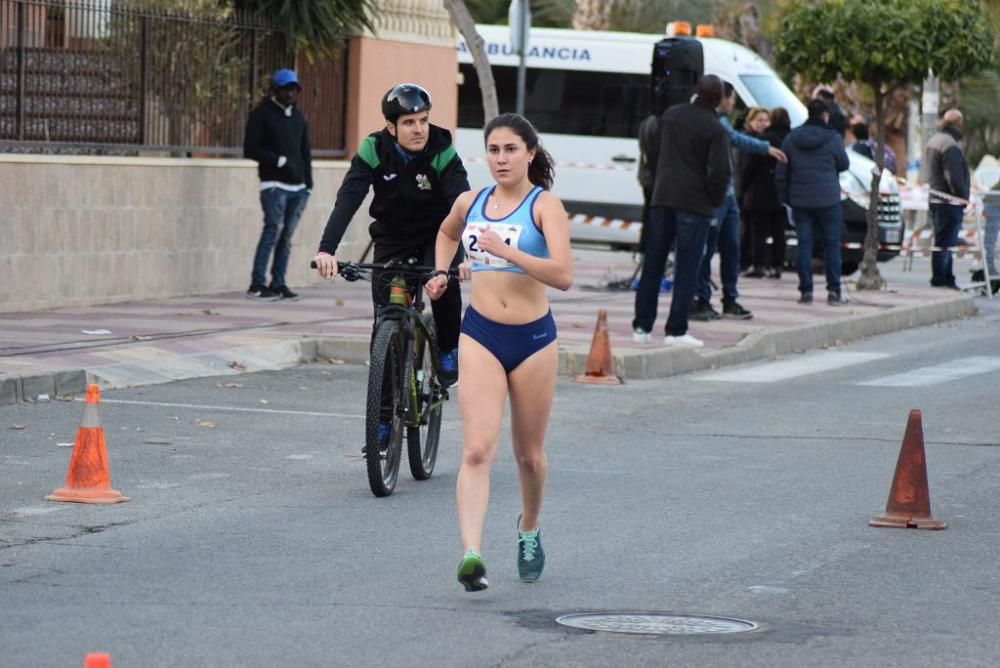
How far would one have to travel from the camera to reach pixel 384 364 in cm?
939

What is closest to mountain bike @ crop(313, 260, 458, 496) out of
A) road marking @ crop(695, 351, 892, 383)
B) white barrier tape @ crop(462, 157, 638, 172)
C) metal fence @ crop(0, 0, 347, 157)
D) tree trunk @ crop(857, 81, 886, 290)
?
road marking @ crop(695, 351, 892, 383)

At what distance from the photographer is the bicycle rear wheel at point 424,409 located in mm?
9727

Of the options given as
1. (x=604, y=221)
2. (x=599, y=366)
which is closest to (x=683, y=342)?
(x=599, y=366)

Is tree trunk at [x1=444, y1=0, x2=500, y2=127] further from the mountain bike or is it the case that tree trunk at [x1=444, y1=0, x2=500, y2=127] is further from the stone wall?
the mountain bike

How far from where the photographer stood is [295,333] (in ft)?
51.8

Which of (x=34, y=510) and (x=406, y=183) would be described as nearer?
(x=34, y=510)

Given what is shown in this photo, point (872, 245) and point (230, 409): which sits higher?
point (872, 245)

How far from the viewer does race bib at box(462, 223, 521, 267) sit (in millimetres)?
7402

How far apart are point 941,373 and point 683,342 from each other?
1.90 metres

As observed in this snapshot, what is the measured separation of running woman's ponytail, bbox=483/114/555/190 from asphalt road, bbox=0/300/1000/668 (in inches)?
55.8

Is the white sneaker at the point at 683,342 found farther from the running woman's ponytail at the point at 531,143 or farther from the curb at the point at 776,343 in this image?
the running woman's ponytail at the point at 531,143

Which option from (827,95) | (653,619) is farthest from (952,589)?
(827,95)

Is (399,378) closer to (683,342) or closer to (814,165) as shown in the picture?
(683,342)

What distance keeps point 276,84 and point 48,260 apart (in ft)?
8.53
